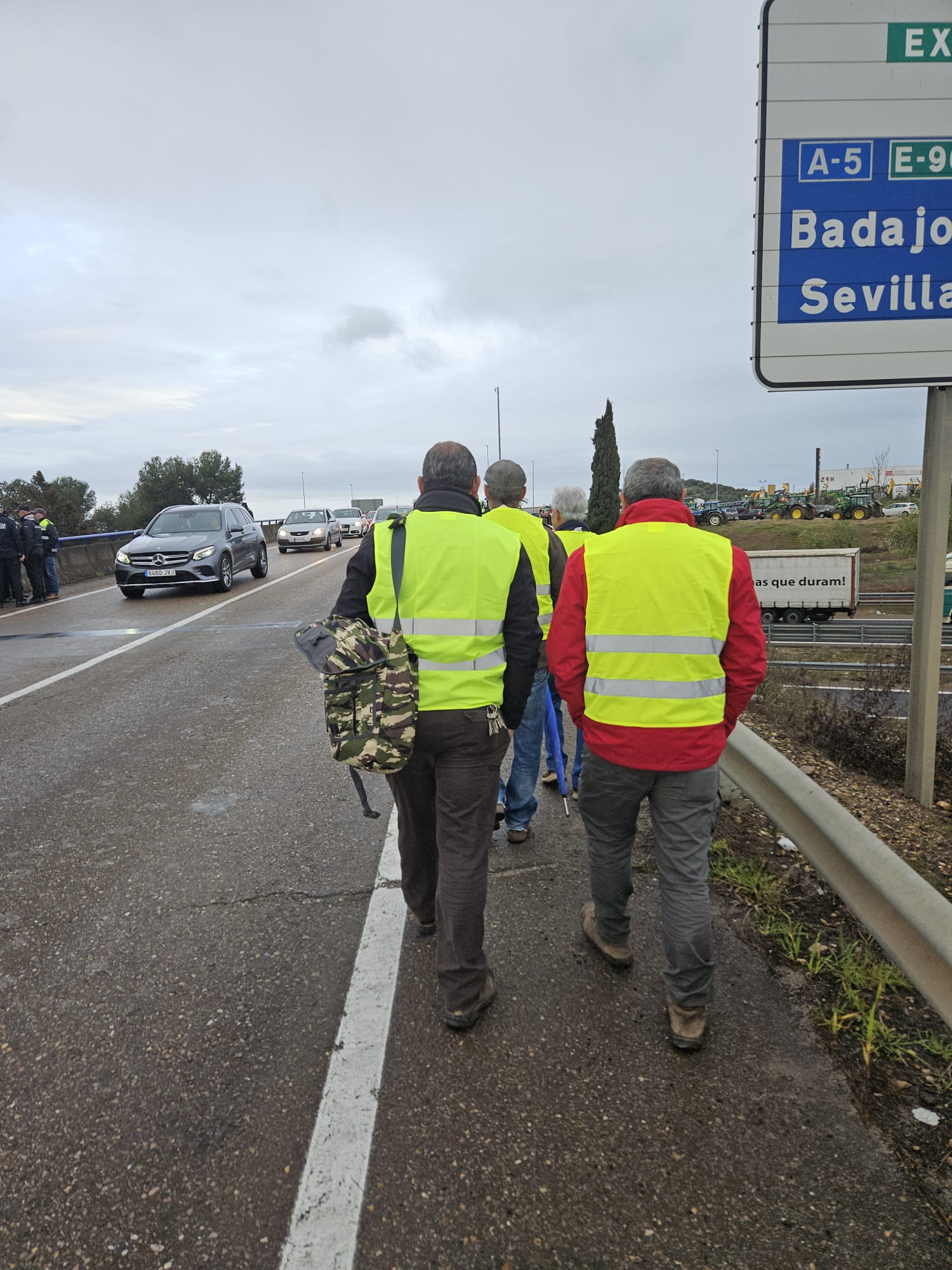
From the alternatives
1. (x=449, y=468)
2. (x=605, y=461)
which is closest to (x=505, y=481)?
(x=449, y=468)

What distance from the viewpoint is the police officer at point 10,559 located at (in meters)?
14.5

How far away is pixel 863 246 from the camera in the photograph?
4.57 m

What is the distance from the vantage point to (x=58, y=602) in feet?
50.8

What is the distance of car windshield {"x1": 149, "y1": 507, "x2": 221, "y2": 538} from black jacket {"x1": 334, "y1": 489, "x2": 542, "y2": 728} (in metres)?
14.4

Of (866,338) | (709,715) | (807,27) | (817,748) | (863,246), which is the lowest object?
(817,748)

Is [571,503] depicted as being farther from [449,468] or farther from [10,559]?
[10,559]

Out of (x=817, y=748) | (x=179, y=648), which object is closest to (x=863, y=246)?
(x=817, y=748)

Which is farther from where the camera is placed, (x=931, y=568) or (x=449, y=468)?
(x=931, y=568)

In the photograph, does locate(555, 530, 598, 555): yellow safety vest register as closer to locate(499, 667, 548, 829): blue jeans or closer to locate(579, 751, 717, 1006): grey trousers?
locate(499, 667, 548, 829): blue jeans

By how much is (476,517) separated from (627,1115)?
6.45ft

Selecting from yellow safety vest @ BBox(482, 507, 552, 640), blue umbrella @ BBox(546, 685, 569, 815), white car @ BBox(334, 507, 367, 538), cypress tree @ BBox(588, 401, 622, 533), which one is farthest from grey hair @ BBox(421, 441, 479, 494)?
cypress tree @ BBox(588, 401, 622, 533)

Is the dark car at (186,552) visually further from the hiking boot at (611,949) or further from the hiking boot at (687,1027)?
the hiking boot at (687,1027)

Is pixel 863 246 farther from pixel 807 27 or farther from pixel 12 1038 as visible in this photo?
pixel 12 1038

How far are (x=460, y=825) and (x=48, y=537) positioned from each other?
15856mm
